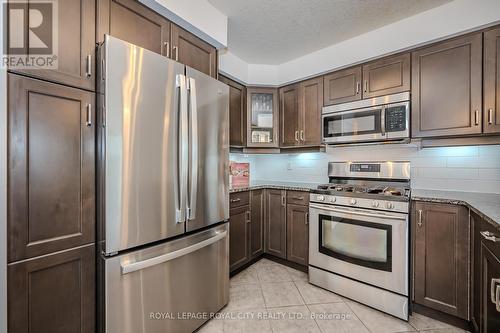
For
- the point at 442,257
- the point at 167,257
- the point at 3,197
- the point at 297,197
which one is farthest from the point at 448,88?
the point at 3,197

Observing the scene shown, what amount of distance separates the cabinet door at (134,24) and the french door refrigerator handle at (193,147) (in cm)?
36

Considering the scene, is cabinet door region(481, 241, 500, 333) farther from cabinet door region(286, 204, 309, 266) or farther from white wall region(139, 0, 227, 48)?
white wall region(139, 0, 227, 48)

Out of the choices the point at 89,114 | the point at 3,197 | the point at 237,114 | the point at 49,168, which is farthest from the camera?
the point at 237,114

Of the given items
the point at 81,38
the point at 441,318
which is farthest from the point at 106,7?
the point at 441,318

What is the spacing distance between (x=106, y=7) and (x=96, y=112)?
609 mm

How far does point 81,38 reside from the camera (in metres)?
1.23

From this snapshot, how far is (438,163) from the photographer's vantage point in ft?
7.47

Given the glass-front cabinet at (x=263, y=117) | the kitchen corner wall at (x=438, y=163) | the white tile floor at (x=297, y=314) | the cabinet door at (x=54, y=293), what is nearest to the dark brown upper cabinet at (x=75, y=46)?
the cabinet door at (x=54, y=293)

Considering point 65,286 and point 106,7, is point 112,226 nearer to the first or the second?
point 65,286

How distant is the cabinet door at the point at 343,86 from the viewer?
246 centimetres

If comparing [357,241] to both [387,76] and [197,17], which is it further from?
[197,17]

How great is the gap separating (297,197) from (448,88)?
165 cm

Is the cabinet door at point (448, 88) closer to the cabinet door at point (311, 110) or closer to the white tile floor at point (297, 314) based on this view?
the cabinet door at point (311, 110)

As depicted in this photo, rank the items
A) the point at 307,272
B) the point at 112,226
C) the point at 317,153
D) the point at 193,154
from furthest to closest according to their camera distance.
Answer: the point at 317,153
the point at 307,272
the point at 193,154
the point at 112,226
